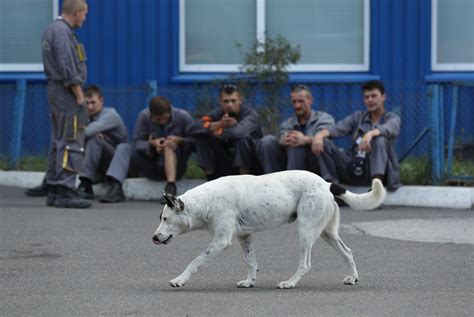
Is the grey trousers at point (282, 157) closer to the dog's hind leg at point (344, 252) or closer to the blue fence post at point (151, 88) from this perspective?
the blue fence post at point (151, 88)

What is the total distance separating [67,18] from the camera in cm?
1292

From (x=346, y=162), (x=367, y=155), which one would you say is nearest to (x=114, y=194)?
(x=346, y=162)

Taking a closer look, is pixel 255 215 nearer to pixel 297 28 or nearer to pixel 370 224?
pixel 370 224

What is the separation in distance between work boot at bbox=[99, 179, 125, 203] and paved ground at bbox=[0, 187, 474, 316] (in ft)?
2.25

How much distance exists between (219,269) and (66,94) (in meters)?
4.19

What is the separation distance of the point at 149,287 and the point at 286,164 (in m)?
5.30

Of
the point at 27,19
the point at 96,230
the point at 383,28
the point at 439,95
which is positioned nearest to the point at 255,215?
the point at 96,230

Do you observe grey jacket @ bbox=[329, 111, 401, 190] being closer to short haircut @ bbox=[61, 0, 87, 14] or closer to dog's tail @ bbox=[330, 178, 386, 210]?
short haircut @ bbox=[61, 0, 87, 14]

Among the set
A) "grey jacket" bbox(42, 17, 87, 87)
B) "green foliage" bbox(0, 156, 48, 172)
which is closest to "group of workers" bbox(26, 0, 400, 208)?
"grey jacket" bbox(42, 17, 87, 87)

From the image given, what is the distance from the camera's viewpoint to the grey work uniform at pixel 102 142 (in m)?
14.2

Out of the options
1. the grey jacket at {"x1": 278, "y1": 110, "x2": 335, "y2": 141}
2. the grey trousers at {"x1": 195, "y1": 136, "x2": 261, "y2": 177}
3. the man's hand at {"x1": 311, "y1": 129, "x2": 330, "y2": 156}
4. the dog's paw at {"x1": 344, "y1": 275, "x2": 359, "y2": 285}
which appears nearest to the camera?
the dog's paw at {"x1": 344, "y1": 275, "x2": 359, "y2": 285}

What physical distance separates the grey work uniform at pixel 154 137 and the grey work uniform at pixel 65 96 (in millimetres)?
1101

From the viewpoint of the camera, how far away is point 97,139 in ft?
46.8

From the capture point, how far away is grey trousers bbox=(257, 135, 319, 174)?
13.3 metres
